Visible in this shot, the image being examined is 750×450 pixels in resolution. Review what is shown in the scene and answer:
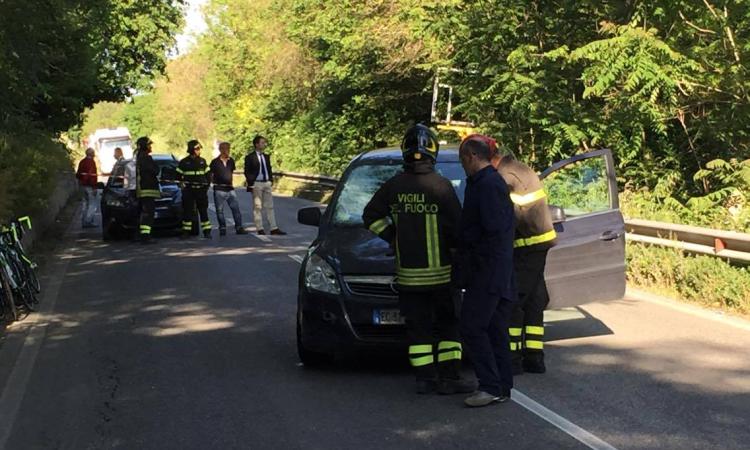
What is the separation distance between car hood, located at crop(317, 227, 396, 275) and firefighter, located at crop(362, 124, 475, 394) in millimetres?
345

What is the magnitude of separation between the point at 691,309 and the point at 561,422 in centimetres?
457

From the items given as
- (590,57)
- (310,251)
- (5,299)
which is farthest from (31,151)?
(310,251)

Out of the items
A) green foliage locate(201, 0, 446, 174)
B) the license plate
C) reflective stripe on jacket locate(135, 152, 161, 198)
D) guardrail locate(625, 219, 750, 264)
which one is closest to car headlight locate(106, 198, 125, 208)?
reflective stripe on jacket locate(135, 152, 161, 198)

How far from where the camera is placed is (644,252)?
37.5 feet

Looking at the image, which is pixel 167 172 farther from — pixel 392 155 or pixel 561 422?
pixel 561 422

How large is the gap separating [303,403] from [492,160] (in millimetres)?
2138

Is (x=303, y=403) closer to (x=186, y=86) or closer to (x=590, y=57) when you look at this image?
A: (x=590, y=57)

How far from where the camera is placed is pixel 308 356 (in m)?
7.18

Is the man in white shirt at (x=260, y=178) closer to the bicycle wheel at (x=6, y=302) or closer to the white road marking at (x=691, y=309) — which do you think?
the bicycle wheel at (x=6, y=302)

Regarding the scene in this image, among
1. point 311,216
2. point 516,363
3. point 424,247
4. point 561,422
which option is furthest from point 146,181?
point 561,422

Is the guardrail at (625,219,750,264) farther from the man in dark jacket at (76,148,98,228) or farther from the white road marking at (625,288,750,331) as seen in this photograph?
the man in dark jacket at (76,148,98,228)

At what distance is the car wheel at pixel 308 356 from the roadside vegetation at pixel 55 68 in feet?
19.0

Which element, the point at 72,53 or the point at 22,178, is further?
the point at 72,53

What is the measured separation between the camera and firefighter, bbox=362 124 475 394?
6164mm
